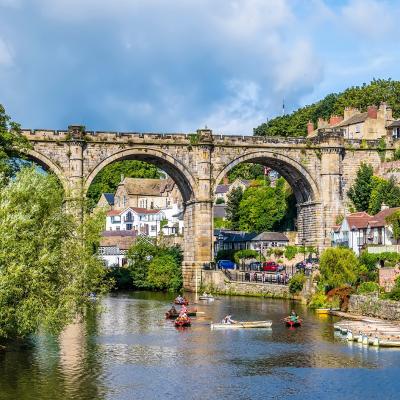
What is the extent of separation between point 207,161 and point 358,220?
17.5 m

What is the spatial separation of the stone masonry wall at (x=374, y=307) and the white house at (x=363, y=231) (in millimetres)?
12579

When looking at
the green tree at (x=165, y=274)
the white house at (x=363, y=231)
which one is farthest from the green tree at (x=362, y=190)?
the green tree at (x=165, y=274)

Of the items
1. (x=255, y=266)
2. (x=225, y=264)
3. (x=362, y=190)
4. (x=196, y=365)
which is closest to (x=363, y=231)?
(x=362, y=190)

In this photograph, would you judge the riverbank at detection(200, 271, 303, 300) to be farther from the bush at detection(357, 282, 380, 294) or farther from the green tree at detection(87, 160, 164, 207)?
the green tree at detection(87, 160, 164, 207)

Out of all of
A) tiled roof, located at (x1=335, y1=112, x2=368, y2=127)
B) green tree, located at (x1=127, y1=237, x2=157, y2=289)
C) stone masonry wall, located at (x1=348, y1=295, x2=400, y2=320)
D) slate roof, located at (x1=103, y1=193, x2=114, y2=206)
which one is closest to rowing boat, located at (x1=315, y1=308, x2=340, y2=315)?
stone masonry wall, located at (x1=348, y1=295, x2=400, y2=320)

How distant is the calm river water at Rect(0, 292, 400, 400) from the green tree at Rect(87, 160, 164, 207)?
10340 centimetres

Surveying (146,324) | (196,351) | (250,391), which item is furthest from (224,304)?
(250,391)

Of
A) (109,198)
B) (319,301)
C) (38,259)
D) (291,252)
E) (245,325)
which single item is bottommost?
(245,325)

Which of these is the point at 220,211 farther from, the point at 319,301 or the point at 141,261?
the point at 319,301

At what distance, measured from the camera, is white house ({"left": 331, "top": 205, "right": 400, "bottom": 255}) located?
76881 mm

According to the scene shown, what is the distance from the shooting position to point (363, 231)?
8250cm

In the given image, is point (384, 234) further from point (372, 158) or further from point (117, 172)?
point (117, 172)

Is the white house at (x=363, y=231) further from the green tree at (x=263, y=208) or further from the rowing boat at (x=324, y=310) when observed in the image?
the green tree at (x=263, y=208)

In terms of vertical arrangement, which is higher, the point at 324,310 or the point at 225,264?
the point at 225,264
